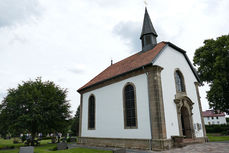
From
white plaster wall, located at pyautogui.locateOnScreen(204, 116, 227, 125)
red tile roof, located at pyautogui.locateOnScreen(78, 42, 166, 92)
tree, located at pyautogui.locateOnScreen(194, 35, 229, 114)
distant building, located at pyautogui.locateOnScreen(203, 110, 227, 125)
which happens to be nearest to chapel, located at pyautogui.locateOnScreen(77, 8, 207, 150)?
red tile roof, located at pyautogui.locateOnScreen(78, 42, 166, 92)

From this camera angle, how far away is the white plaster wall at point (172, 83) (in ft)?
45.0

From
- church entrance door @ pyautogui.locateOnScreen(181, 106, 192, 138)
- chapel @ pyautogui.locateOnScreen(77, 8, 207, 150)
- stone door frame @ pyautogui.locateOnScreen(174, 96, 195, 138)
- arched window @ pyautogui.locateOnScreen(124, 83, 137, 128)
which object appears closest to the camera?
chapel @ pyautogui.locateOnScreen(77, 8, 207, 150)

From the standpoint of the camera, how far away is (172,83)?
15.4m

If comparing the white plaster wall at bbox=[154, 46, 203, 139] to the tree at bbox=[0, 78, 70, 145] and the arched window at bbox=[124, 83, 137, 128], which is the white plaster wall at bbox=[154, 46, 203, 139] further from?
the tree at bbox=[0, 78, 70, 145]

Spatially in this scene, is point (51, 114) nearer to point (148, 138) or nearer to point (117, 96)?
point (117, 96)

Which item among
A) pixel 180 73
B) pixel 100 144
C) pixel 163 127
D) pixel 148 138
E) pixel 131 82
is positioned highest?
pixel 180 73

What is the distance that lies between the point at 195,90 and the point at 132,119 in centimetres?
909

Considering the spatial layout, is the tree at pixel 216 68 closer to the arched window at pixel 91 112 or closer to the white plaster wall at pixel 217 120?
the arched window at pixel 91 112

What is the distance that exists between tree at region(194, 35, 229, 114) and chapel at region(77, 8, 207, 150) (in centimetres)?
488

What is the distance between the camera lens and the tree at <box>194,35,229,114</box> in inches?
866

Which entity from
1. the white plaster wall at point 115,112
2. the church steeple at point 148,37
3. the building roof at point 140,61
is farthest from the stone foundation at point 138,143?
the church steeple at point 148,37

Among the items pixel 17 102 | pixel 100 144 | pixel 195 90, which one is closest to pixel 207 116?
pixel 195 90

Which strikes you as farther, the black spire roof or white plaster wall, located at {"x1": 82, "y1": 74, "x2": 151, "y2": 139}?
the black spire roof

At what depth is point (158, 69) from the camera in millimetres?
14141
